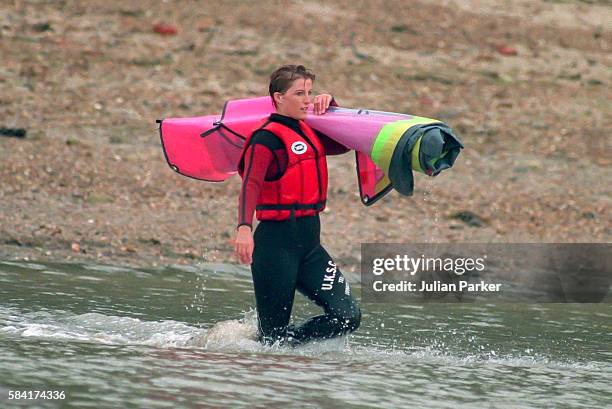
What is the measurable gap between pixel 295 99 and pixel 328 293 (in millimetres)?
1270

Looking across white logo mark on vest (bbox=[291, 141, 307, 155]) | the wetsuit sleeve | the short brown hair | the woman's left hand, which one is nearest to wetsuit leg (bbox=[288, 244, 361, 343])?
the wetsuit sleeve

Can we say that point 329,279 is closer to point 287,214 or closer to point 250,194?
point 287,214

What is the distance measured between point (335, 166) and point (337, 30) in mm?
5584

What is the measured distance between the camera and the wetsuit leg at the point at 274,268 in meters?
8.04

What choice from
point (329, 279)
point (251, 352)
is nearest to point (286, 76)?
point (329, 279)

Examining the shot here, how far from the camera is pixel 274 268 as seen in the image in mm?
8047

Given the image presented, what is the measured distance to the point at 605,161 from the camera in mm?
17062

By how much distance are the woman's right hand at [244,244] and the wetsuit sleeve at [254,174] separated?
4 centimetres

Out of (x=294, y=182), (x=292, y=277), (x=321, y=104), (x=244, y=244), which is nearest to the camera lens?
(x=244, y=244)

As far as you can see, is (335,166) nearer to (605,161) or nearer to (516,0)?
(605,161)

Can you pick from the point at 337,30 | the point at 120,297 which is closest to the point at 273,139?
the point at 120,297

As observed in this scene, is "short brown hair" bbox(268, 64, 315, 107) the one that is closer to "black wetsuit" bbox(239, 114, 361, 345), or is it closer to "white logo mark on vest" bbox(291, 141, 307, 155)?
"black wetsuit" bbox(239, 114, 361, 345)

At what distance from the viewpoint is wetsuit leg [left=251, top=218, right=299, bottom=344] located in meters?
8.04

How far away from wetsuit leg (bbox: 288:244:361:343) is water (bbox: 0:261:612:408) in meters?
0.26
